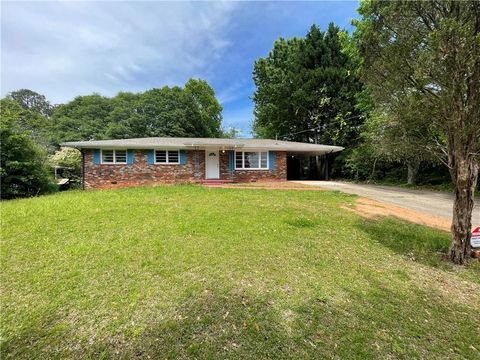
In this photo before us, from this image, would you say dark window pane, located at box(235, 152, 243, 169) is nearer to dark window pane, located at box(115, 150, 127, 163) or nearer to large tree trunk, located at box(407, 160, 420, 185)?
dark window pane, located at box(115, 150, 127, 163)

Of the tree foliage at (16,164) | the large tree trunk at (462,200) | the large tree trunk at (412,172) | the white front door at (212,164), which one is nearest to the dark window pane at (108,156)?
the tree foliage at (16,164)

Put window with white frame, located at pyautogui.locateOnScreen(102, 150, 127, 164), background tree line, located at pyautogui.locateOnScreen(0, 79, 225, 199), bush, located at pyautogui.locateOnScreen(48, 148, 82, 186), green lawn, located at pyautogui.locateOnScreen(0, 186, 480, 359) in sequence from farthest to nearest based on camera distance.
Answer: background tree line, located at pyautogui.locateOnScreen(0, 79, 225, 199)
bush, located at pyautogui.locateOnScreen(48, 148, 82, 186)
window with white frame, located at pyautogui.locateOnScreen(102, 150, 127, 164)
green lawn, located at pyautogui.locateOnScreen(0, 186, 480, 359)

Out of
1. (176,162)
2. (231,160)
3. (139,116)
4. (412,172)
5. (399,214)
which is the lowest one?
(399,214)

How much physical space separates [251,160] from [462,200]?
12.8 meters

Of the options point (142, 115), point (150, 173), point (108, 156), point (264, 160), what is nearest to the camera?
point (108, 156)

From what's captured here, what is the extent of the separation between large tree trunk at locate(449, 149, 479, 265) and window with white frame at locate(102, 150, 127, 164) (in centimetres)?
1506

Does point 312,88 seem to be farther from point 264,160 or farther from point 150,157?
point 150,157

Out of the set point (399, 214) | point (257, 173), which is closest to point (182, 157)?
point (257, 173)

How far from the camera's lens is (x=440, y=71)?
3.98m

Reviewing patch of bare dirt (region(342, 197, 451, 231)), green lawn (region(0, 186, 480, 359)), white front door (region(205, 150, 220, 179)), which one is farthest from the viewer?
white front door (region(205, 150, 220, 179))

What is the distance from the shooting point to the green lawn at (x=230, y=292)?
2398mm

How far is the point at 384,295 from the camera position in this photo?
324 cm

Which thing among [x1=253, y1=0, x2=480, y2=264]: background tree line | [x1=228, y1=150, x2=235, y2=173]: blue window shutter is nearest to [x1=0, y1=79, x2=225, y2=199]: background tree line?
[x1=228, y1=150, x2=235, y2=173]: blue window shutter

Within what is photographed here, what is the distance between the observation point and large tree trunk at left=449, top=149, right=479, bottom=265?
13.8 feet
